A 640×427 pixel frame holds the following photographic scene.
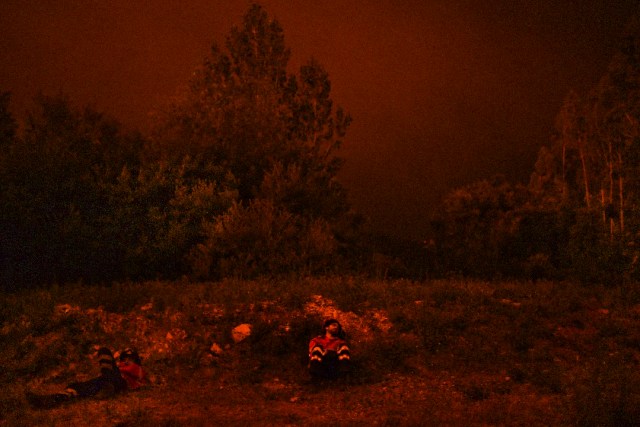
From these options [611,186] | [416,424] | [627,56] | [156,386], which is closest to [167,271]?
[156,386]

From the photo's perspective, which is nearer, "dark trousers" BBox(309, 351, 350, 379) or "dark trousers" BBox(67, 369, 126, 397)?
"dark trousers" BBox(67, 369, 126, 397)

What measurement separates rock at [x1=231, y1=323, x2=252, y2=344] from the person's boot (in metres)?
3.04

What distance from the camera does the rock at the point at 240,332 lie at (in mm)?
10047

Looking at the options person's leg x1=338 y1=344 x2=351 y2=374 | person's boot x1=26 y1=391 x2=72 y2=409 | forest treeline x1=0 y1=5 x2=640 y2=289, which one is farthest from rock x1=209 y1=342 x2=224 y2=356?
forest treeline x1=0 y1=5 x2=640 y2=289

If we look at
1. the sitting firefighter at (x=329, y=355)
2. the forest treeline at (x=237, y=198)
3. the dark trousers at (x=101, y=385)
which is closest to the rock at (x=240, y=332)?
the sitting firefighter at (x=329, y=355)

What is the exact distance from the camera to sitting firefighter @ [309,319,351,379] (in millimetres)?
8523

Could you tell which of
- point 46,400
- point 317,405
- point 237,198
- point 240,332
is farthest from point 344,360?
point 237,198

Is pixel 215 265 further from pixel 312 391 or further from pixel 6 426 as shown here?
pixel 6 426

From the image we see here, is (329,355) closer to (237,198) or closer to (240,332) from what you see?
(240,332)

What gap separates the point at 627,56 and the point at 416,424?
27497 mm

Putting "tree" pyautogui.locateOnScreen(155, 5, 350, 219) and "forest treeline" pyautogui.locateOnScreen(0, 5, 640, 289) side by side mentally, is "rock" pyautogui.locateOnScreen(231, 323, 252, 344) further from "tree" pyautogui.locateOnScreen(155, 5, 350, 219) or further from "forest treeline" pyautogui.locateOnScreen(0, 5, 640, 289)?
"tree" pyautogui.locateOnScreen(155, 5, 350, 219)

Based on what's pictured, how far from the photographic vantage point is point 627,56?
28562mm

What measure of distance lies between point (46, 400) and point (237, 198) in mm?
12201

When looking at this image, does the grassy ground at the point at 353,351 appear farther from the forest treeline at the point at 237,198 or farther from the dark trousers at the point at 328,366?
the forest treeline at the point at 237,198
